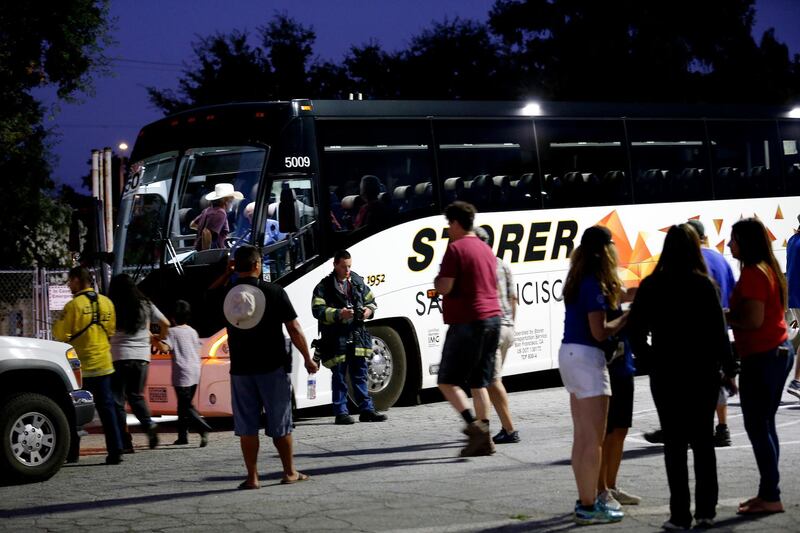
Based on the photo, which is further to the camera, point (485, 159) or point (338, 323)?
point (485, 159)

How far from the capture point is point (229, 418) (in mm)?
14227

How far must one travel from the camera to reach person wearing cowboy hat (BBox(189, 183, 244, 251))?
1316 centimetres

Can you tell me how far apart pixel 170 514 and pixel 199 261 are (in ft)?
18.9

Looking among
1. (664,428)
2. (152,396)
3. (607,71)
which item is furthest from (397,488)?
(607,71)

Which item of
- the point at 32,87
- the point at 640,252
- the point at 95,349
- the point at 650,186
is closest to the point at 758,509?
the point at 95,349

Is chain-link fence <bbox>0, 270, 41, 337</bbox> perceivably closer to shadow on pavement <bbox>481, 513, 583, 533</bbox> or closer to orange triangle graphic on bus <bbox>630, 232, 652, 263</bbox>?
orange triangle graphic on bus <bbox>630, 232, 652, 263</bbox>

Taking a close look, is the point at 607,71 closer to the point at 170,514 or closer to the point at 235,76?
the point at 235,76

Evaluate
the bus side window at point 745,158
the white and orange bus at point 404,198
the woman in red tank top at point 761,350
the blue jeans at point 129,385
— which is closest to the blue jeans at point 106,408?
the blue jeans at point 129,385

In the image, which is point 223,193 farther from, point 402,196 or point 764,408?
point 764,408

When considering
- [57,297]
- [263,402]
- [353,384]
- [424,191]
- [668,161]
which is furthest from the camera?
[57,297]

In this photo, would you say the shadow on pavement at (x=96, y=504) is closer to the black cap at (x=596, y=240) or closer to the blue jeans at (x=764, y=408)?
the black cap at (x=596, y=240)

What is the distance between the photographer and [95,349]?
419 inches

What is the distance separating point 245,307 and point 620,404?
2738 mm

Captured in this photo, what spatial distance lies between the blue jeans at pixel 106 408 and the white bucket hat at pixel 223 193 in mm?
3049
